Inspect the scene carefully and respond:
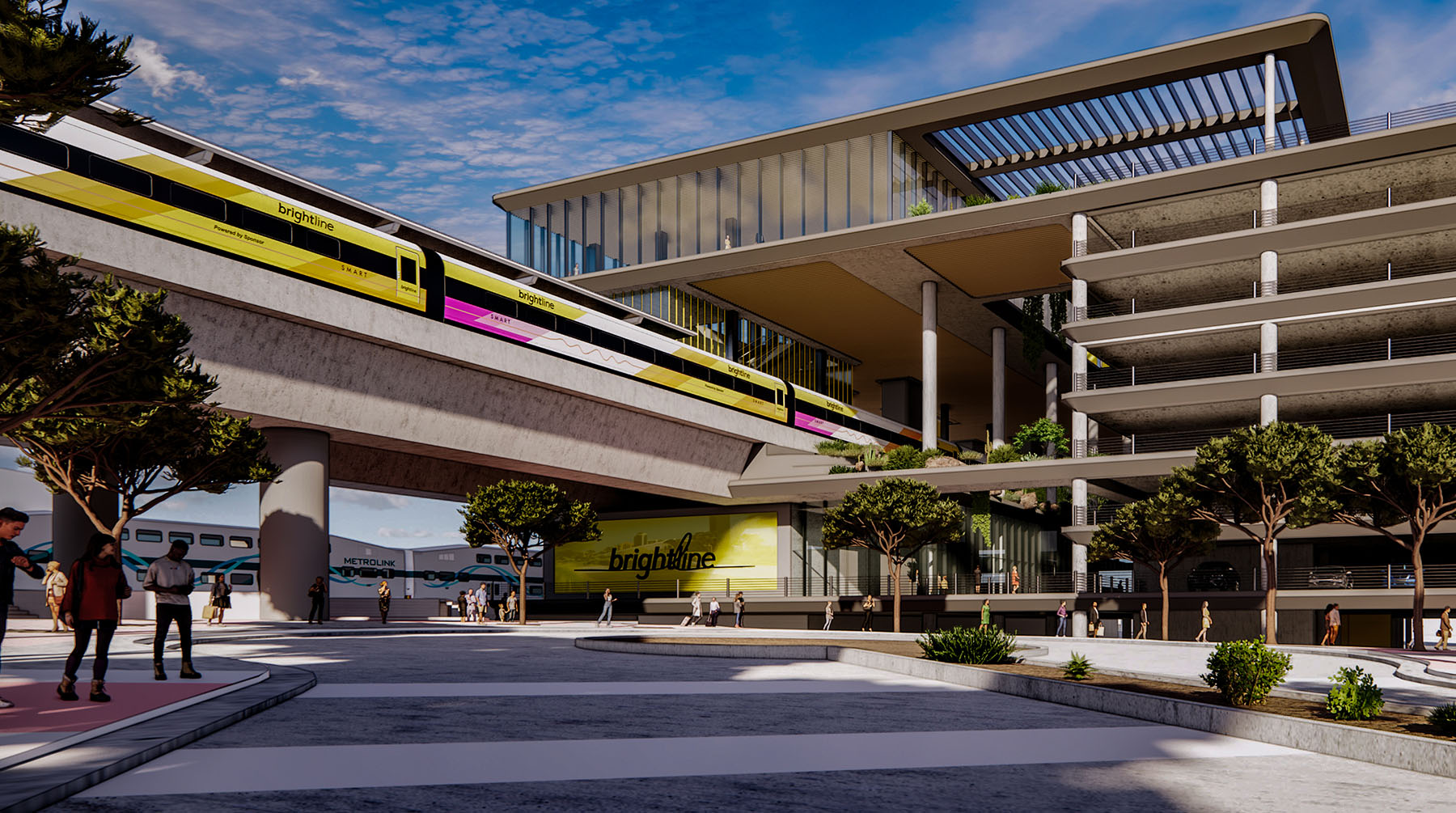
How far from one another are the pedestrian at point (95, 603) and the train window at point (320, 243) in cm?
2553

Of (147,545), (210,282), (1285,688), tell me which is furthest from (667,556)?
(1285,688)

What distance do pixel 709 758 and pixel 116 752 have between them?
4.09 metres

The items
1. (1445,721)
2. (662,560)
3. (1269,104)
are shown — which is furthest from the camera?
(662,560)

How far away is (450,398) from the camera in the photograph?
42375mm

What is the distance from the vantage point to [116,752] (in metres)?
7.82

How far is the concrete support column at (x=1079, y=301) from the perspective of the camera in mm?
51688

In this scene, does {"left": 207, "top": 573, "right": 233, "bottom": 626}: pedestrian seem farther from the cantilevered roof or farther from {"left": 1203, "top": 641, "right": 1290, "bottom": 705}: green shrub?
the cantilevered roof

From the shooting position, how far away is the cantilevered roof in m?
49.5

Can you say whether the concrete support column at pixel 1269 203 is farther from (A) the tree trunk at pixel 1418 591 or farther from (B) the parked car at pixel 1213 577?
(A) the tree trunk at pixel 1418 591

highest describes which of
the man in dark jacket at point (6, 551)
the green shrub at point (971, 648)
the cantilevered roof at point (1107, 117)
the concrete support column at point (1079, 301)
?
the cantilevered roof at point (1107, 117)

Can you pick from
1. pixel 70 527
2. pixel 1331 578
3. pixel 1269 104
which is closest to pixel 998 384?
pixel 1269 104

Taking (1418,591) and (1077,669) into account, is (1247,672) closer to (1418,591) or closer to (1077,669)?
(1077,669)

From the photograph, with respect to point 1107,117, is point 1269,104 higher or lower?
lower

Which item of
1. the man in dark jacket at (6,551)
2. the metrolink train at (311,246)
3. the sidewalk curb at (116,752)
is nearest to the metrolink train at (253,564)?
the metrolink train at (311,246)
